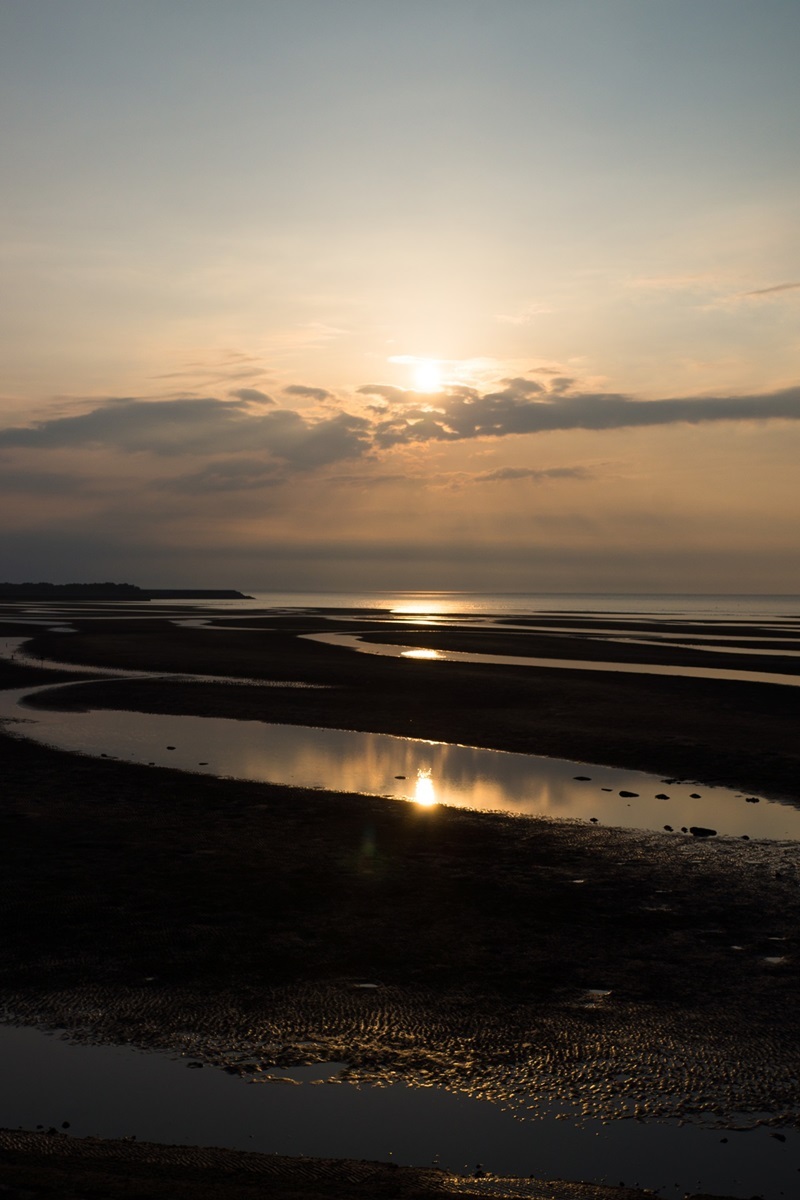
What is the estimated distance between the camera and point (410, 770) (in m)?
20.5

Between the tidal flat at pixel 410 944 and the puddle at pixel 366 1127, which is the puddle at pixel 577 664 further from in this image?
the puddle at pixel 366 1127

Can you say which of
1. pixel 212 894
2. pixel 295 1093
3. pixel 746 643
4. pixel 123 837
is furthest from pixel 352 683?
pixel 746 643

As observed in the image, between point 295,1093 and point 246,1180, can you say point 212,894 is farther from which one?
point 246,1180

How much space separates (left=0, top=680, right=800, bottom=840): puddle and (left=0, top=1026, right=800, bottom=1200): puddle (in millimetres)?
9113

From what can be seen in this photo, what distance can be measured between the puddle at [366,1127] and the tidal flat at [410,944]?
0.47 ft

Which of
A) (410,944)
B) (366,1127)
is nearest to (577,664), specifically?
(410,944)

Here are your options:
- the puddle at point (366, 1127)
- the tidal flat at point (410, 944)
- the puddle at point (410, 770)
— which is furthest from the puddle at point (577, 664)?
the puddle at point (366, 1127)

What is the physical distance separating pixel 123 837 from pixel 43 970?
16.7 ft

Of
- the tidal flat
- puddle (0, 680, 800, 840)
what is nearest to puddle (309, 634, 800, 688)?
puddle (0, 680, 800, 840)

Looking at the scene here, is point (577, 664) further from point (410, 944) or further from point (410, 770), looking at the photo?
point (410, 944)

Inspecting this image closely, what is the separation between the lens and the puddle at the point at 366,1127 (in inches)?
241

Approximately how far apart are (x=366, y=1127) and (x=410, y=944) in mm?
3423

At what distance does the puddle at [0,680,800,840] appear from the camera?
54.5 feet

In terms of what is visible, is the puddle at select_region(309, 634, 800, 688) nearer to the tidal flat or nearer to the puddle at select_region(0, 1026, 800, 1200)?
the tidal flat
